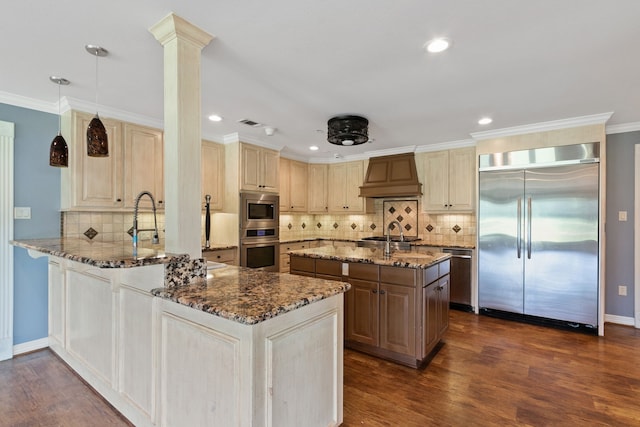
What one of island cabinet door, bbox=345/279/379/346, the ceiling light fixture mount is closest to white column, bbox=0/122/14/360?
the ceiling light fixture mount

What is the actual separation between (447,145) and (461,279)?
1.99 meters

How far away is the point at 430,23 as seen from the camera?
1.79 meters

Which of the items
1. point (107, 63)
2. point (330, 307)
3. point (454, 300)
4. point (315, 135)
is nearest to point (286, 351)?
point (330, 307)

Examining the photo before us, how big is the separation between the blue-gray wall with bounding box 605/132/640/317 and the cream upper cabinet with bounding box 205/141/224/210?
16.4ft

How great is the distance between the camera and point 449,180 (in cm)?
479

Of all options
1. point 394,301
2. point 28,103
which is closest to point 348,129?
point 394,301

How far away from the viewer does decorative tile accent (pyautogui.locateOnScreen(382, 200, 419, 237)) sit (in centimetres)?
539

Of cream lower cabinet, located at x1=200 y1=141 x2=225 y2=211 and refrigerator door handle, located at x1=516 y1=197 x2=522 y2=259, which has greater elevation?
cream lower cabinet, located at x1=200 y1=141 x2=225 y2=211

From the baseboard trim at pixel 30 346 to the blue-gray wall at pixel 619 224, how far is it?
6292 mm

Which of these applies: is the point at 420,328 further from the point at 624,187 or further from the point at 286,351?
the point at 624,187

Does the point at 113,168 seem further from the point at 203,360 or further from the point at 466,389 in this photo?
the point at 466,389

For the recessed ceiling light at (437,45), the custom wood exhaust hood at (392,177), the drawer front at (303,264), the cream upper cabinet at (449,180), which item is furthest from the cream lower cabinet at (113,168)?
the cream upper cabinet at (449,180)

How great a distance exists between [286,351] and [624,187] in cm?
457

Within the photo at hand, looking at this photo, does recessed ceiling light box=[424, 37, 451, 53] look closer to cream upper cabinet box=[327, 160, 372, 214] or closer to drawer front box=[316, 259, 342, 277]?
drawer front box=[316, 259, 342, 277]
